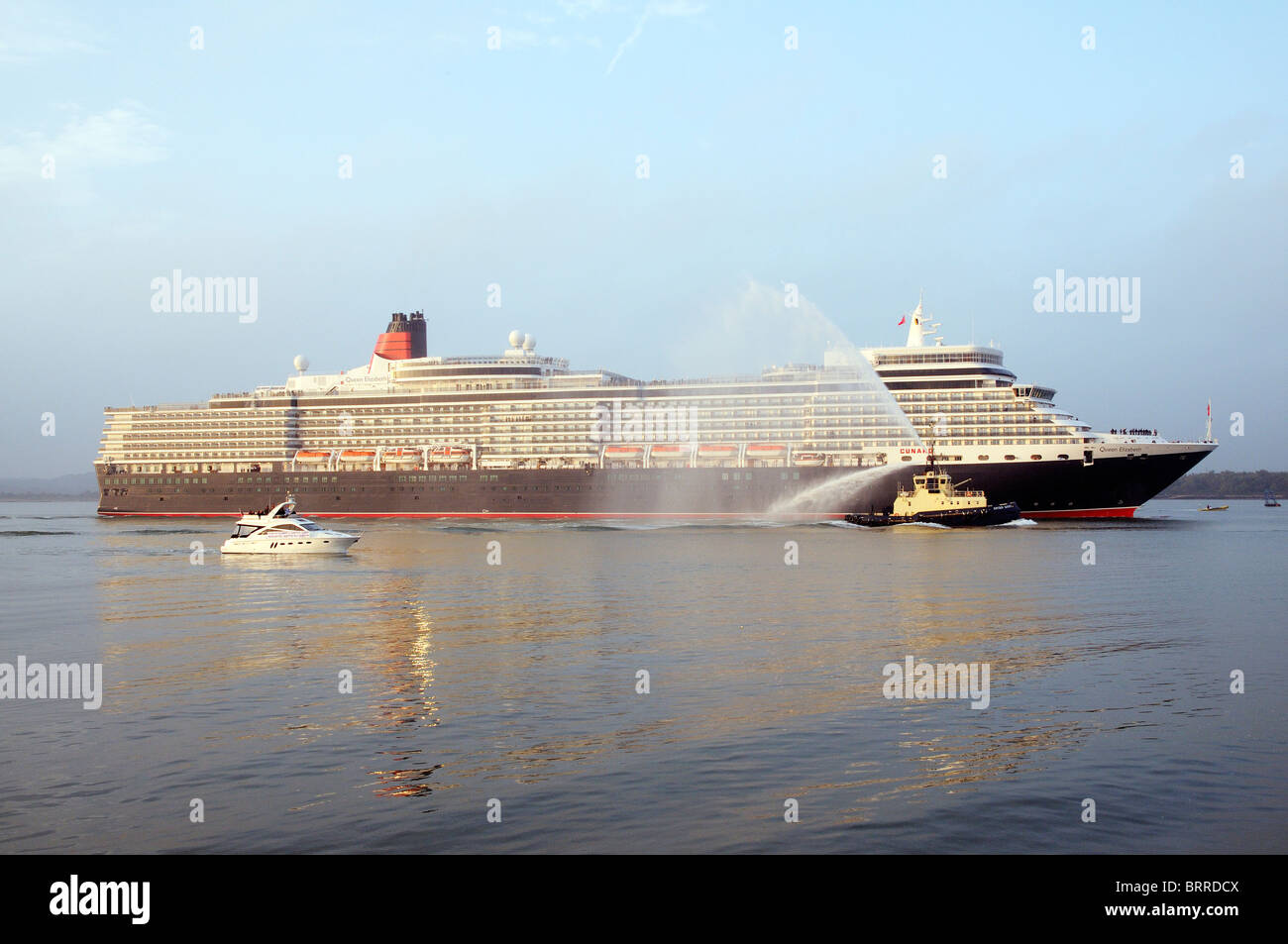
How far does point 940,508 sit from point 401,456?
51.4 meters

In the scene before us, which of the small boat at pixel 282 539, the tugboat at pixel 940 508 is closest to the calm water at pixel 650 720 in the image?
the small boat at pixel 282 539

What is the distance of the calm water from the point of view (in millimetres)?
12258

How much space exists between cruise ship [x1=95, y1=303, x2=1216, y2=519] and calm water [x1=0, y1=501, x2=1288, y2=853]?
41881 mm

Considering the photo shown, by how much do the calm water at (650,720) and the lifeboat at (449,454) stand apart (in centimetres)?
6113

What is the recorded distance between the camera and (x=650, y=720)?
17281 mm

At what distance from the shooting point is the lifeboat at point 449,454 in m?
98.9

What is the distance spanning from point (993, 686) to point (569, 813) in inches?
410

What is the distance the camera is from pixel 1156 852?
11.5 meters

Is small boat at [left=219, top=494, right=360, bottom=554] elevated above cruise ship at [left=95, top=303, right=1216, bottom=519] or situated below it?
below

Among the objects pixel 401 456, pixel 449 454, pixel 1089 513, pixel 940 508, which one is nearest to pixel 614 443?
pixel 449 454

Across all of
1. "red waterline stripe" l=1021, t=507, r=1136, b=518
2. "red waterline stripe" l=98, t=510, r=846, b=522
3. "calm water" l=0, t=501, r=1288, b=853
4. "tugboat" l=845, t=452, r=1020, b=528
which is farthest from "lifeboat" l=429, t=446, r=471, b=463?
"calm water" l=0, t=501, r=1288, b=853

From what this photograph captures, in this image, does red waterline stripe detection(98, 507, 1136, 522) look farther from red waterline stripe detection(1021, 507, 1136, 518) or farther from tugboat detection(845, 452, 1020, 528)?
tugboat detection(845, 452, 1020, 528)
